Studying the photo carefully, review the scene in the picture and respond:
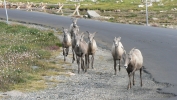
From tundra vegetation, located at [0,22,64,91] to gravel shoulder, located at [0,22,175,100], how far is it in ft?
2.85

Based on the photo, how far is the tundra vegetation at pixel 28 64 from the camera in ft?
62.1

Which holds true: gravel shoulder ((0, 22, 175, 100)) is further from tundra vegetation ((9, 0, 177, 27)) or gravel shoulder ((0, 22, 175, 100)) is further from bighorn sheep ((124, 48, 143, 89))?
tundra vegetation ((9, 0, 177, 27))

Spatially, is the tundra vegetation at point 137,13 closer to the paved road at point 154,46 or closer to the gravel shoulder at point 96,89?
the paved road at point 154,46

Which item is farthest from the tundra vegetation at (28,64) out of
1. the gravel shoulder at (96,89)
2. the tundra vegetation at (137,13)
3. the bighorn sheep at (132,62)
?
the tundra vegetation at (137,13)

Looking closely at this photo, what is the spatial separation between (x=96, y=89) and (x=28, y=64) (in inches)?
251

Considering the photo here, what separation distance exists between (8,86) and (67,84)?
2.51m

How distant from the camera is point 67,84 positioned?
1914 cm

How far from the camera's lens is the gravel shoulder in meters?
16.5

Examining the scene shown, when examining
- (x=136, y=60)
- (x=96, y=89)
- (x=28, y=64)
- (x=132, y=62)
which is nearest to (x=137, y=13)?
(x=28, y=64)

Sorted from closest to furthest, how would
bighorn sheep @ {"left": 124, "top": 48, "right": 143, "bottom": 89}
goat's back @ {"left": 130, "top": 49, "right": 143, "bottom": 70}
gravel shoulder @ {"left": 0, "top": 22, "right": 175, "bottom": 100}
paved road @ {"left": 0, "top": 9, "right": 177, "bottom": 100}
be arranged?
gravel shoulder @ {"left": 0, "top": 22, "right": 175, "bottom": 100}, bighorn sheep @ {"left": 124, "top": 48, "right": 143, "bottom": 89}, goat's back @ {"left": 130, "top": 49, "right": 143, "bottom": 70}, paved road @ {"left": 0, "top": 9, "right": 177, "bottom": 100}

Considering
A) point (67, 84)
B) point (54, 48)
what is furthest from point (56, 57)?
point (67, 84)

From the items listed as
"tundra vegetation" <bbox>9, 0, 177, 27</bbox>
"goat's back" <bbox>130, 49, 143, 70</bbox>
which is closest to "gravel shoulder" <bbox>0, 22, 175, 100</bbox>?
"goat's back" <bbox>130, 49, 143, 70</bbox>

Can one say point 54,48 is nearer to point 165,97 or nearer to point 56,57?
point 56,57

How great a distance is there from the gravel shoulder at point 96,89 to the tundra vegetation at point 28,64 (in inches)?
34.2
